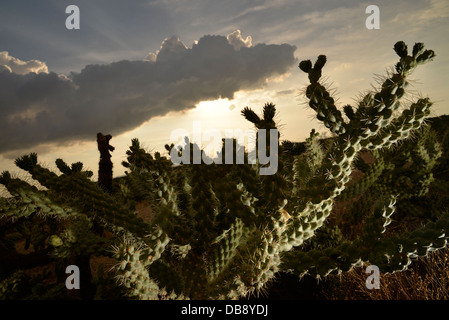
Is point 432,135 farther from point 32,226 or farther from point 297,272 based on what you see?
point 32,226

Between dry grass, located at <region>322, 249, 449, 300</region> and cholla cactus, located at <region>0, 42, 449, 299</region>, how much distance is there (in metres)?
1.44

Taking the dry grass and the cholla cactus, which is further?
the dry grass

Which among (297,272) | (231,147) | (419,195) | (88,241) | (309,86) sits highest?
(309,86)

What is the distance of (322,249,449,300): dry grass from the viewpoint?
4.15 meters

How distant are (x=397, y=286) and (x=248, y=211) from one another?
3.11m

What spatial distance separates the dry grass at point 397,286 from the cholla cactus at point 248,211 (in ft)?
4.72

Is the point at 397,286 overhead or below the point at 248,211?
below

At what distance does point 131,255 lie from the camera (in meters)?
2.55

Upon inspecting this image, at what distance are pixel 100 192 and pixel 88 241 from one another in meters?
0.85

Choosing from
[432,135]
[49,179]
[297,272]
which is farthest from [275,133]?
[432,135]

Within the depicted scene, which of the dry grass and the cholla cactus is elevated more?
the cholla cactus

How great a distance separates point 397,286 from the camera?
4.57m

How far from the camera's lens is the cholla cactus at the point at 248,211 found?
2.84 m

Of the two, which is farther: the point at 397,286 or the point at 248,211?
the point at 397,286
